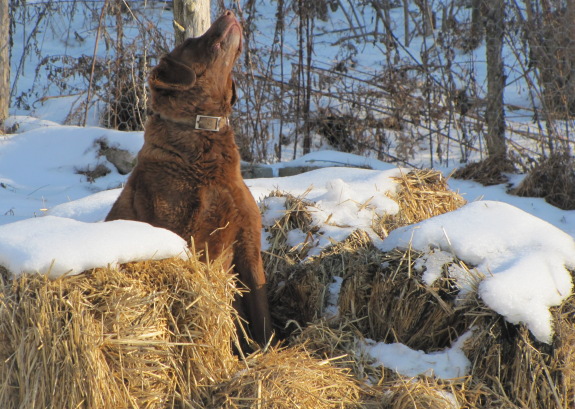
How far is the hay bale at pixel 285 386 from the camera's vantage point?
252 centimetres

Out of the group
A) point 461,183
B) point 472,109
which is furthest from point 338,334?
point 472,109

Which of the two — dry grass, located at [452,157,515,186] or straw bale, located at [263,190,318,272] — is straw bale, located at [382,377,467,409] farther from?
dry grass, located at [452,157,515,186]

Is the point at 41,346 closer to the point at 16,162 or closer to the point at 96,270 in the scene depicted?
the point at 96,270

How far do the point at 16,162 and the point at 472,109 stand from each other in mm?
6371

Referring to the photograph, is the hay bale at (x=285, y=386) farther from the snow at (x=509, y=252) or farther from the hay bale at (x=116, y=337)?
the snow at (x=509, y=252)

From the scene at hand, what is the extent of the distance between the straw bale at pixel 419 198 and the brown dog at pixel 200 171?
113 centimetres

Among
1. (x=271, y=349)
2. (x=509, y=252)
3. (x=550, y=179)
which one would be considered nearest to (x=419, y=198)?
(x=509, y=252)

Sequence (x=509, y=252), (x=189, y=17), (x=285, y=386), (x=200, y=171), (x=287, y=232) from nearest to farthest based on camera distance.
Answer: (x=285, y=386) → (x=509, y=252) → (x=200, y=171) → (x=287, y=232) → (x=189, y=17)

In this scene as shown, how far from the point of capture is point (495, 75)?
8.87 meters

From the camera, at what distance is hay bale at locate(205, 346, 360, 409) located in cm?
252

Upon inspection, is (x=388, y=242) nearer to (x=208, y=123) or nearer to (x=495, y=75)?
(x=208, y=123)

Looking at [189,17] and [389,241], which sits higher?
[189,17]

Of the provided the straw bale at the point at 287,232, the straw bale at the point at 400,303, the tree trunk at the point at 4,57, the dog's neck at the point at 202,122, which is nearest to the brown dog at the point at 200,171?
the dog's neck at the point at 202,122

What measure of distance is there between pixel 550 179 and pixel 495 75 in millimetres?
2067
